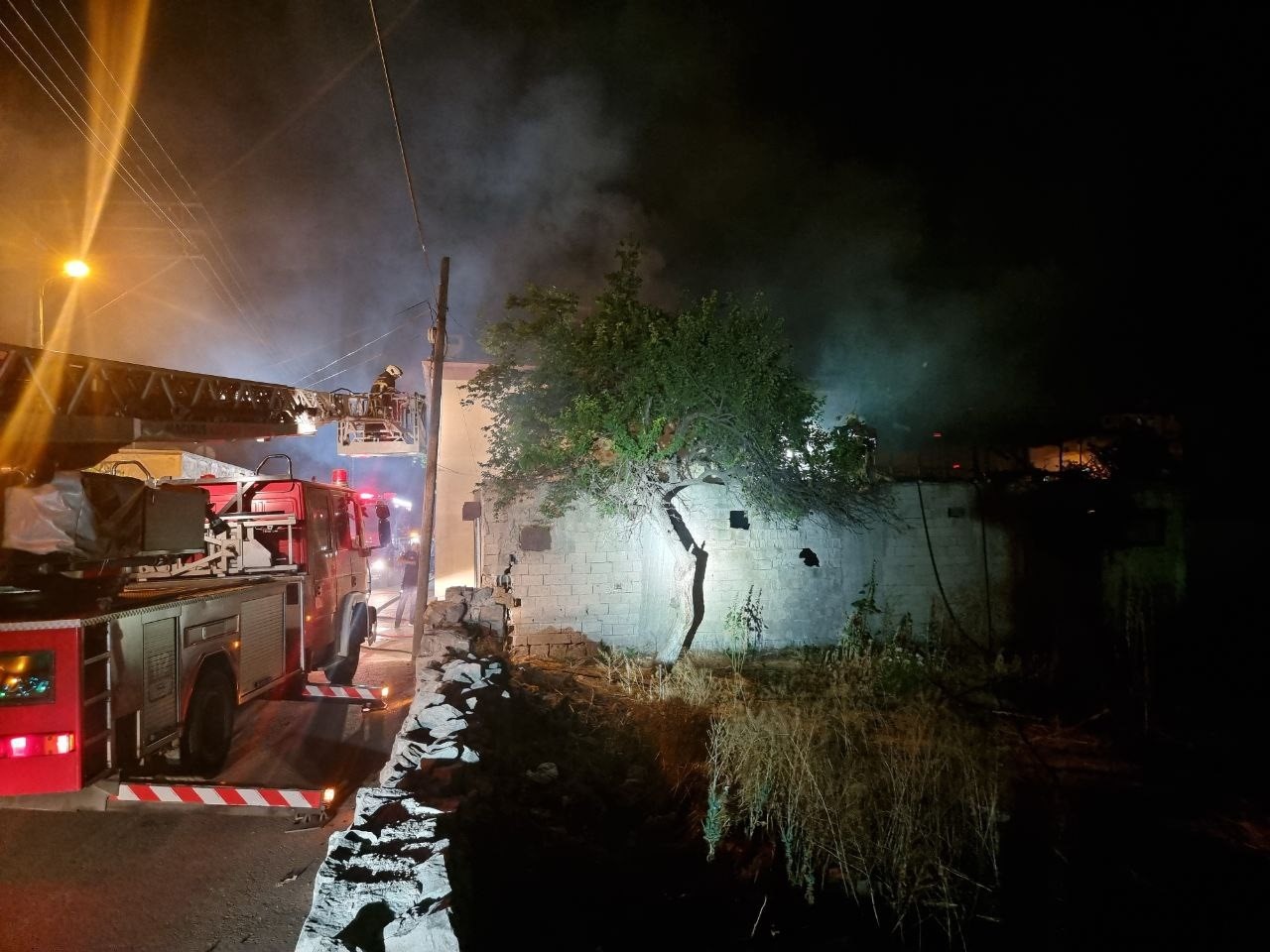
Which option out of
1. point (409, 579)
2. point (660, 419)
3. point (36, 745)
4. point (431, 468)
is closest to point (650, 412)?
point (660, 419)

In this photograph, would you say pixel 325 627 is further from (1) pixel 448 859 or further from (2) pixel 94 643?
(1) pixel 448 859

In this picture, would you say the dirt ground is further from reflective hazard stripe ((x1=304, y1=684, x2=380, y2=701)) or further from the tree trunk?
the tree trunk

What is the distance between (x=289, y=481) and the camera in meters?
8.52

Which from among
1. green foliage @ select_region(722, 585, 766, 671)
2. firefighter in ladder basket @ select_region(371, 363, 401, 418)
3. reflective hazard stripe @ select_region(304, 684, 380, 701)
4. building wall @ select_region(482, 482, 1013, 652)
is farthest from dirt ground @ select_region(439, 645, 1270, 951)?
firefighter in ladder basket @ select_region(371, 363, 401, 418)

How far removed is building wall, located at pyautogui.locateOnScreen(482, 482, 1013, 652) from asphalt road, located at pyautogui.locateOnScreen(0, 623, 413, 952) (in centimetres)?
536

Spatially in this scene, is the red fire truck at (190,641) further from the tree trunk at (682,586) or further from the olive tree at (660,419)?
the tree trunk at (682,586)

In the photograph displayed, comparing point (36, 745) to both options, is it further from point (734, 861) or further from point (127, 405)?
point (734, 861)

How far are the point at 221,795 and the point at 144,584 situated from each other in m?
3.69

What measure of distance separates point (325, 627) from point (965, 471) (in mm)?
11968

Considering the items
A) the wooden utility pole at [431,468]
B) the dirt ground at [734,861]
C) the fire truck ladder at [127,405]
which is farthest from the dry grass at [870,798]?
the fire truck ladder at [127,405]

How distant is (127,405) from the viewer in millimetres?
7602

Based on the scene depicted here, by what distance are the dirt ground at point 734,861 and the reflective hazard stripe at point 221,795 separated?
134 cm

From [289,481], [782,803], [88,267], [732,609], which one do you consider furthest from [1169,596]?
[88,267]

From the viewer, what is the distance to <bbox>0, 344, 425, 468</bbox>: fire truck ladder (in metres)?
6.37
